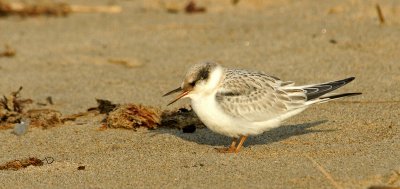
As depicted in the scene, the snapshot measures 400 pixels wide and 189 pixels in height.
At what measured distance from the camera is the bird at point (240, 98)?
548 centimetres

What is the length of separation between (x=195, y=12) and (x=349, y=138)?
15.5 feet

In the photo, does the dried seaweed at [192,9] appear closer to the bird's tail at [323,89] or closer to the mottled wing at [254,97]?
the mottled wing at [254,97]

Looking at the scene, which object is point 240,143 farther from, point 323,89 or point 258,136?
point 323,89

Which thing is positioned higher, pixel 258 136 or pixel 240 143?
pixel 240 143

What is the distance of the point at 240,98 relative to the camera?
18.2 ft

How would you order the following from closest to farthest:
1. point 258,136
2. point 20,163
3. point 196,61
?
point 20,163, point 258,136, point 196,61

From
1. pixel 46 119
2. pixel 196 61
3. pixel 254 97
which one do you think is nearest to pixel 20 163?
pixel 46 119

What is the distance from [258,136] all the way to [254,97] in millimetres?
617

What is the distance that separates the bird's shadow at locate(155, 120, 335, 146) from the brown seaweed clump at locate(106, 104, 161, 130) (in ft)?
0.29

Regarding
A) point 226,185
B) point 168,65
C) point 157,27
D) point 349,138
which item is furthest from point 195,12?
point 226,185

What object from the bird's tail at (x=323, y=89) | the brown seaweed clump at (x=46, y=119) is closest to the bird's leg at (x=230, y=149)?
the bird's tail at (x=323, y=89)

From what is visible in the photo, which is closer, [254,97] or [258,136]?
[254,97]

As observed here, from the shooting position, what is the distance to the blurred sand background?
5031mm

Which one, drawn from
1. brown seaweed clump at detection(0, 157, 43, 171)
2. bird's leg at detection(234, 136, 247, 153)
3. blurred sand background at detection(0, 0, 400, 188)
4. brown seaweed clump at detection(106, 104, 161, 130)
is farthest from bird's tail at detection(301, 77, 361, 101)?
brown seaweed clump at detection(0, 157, 43, 171)
